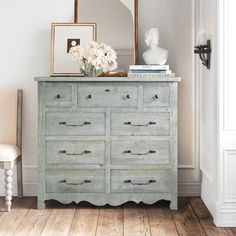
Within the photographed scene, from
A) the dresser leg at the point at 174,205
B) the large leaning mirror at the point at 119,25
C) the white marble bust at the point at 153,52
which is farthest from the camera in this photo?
the large leaning mirror at the point at 119,25

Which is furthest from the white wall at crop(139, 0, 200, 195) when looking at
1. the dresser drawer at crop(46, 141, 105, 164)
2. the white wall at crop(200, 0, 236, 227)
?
the dresser drawer at crop(46, 141, 105, 164)

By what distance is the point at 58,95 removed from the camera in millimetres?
3859

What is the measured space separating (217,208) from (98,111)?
45.2 inches

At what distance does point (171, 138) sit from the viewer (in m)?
3.88

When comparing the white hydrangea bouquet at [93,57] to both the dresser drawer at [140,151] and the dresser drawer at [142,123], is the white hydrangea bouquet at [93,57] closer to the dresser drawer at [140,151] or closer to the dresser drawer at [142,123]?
the dresser drawer at [142,123]

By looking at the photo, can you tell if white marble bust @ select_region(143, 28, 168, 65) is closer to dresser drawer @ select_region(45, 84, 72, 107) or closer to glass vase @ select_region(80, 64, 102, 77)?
glass vase @ select_region(80, 64, 102, 77)

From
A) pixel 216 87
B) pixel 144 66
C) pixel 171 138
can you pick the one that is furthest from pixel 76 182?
pixel 216 87

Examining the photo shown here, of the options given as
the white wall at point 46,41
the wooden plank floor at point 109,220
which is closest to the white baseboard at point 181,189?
the white wall at point 46,41

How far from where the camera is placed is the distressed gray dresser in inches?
152

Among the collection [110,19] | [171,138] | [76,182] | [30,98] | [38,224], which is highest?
[110,19]

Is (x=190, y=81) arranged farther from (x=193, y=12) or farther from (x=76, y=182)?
(x=76, y=182)

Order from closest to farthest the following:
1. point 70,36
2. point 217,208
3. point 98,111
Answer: point 217,208
point 98,111
point 70,36

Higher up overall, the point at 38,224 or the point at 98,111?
the point at 98,111

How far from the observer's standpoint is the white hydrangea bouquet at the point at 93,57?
3.91 m
